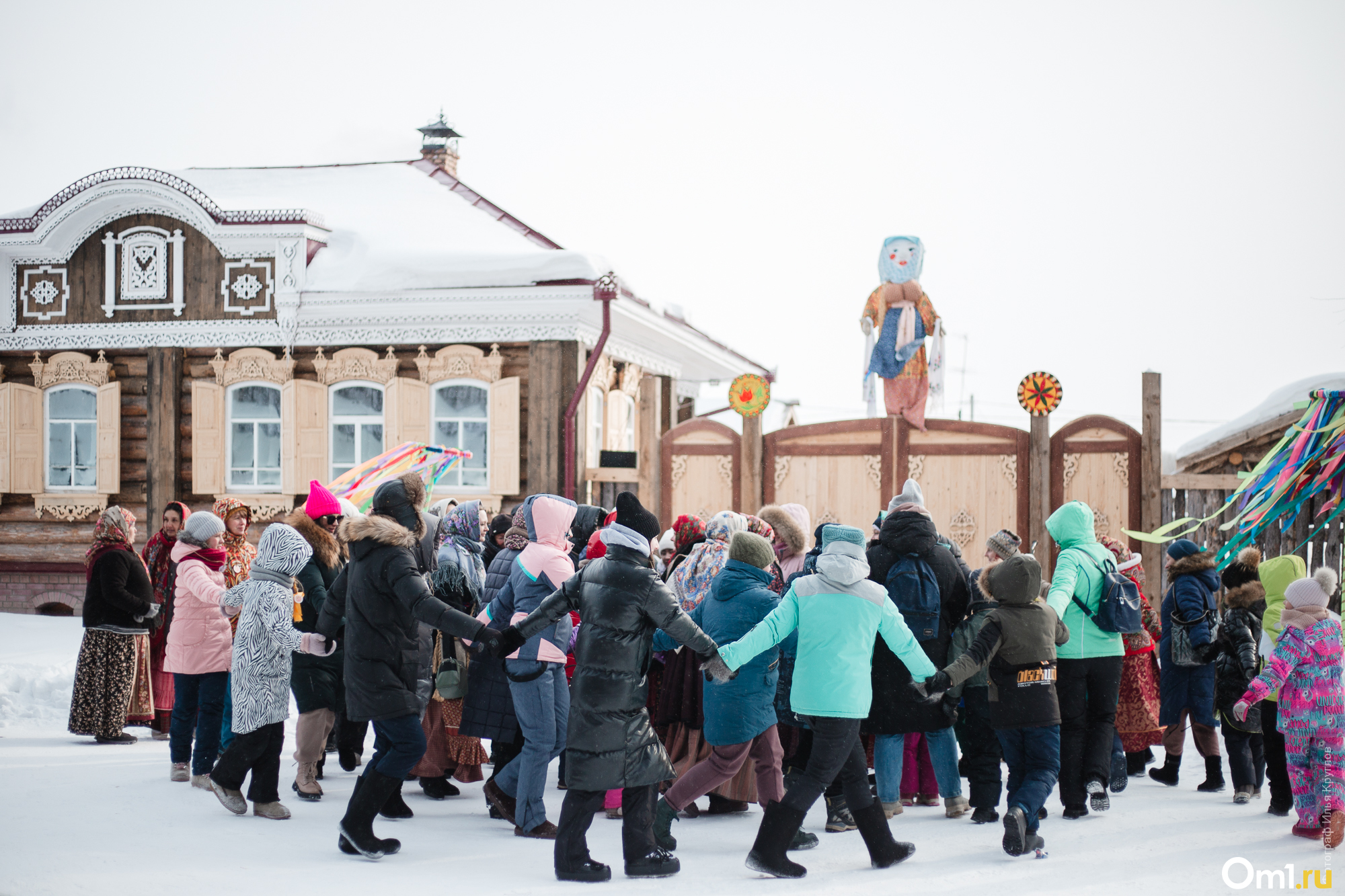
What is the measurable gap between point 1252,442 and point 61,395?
13.5 meters

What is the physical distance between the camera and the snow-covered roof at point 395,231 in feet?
44.8

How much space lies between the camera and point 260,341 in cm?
1437

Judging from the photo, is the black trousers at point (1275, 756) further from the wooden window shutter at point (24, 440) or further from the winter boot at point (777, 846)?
the wooden window shutter at point (24, 440)

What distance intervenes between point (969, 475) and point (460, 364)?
19.4 ft

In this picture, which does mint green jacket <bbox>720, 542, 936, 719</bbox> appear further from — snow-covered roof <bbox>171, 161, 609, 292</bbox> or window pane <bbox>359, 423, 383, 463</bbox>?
window pane <bbox>359, 423, 383, 463</bbox>

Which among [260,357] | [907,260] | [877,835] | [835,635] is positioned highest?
[907,260]

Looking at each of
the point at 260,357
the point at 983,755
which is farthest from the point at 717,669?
the point at 260,357

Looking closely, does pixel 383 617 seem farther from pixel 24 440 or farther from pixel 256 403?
pixel 24 440

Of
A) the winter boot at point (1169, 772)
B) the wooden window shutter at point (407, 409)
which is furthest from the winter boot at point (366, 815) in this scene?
the wooden window shutter at point (407, 409)

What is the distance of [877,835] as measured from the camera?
5.52 m

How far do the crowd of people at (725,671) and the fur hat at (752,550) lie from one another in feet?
0.06

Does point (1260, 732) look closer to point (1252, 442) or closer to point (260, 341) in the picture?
point (1252, 442)

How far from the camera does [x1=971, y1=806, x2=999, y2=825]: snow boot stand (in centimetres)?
641

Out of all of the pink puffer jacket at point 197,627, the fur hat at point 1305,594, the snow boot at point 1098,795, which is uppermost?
the fur hat at point 1305,594
